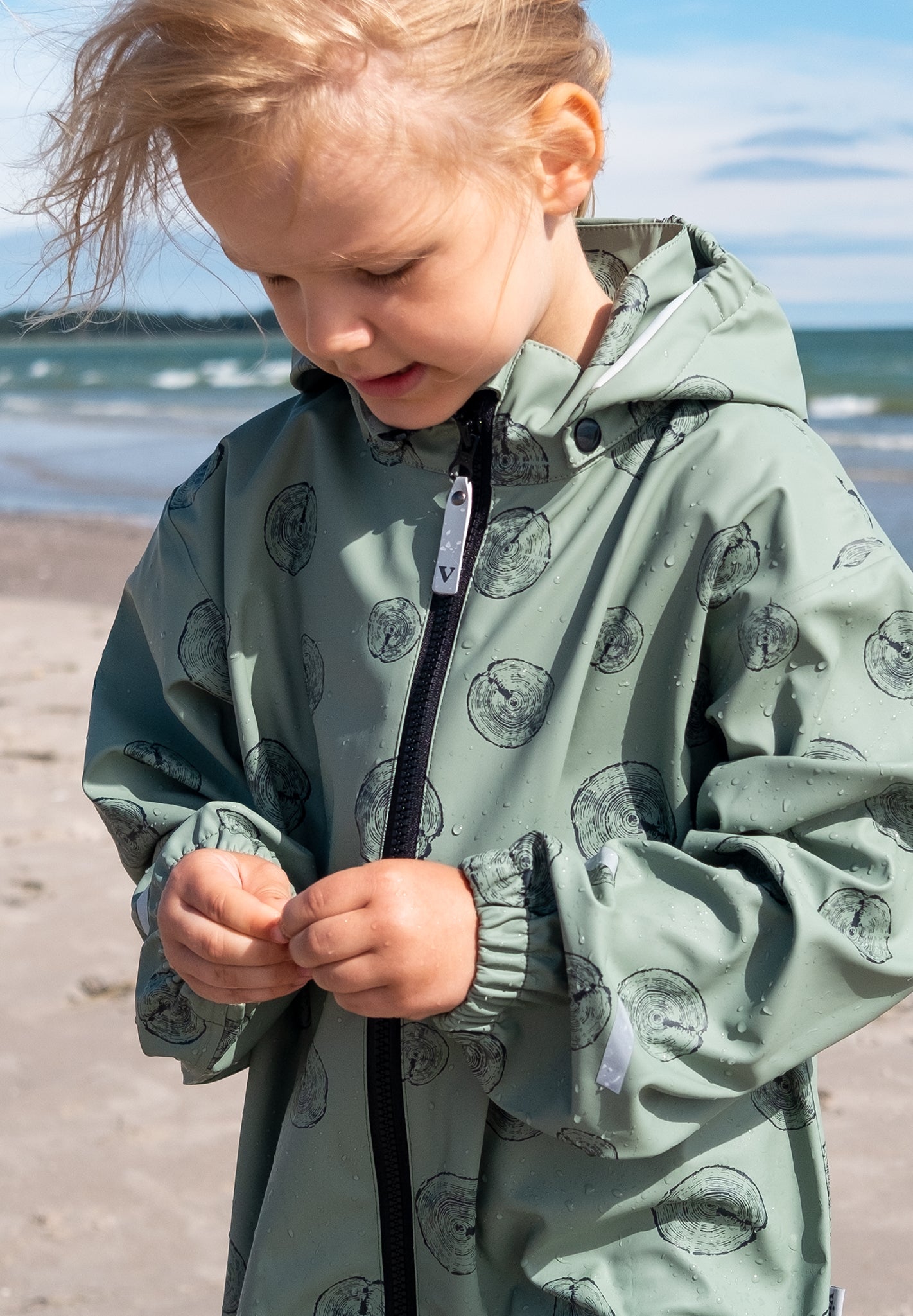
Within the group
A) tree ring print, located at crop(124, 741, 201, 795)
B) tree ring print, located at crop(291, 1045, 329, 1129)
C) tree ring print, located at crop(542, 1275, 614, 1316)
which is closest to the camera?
tree ring print, located at crop(542, 1275, 614, 1316)

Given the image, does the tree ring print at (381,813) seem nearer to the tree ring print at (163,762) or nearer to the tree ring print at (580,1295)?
the tree ring print at (163,762)

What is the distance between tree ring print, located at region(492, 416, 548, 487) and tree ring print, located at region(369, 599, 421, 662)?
0.47 feet

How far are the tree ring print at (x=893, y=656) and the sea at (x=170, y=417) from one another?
2.44 feet

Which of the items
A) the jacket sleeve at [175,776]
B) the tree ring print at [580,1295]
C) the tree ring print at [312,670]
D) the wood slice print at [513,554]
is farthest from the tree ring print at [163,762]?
Answer: the tree ring print at [580,1295]

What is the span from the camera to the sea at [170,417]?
12.2m

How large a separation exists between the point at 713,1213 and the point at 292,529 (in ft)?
2.47

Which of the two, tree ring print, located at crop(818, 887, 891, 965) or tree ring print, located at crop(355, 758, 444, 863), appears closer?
tree ring print, located at crop(818, 887, 891, 965)

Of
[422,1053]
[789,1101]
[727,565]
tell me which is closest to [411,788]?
[422,1053]

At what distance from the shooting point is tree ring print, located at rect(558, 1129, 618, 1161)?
1.20 meters

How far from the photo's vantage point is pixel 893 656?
4.01ft

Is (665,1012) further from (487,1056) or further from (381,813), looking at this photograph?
(381,813)

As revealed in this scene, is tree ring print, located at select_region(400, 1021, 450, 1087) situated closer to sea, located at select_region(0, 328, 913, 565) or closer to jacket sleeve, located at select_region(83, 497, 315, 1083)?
jacket sleeve, located at select_region(83, 497, 315, 1083)

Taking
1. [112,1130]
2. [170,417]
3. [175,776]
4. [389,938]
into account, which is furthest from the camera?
[170,417]

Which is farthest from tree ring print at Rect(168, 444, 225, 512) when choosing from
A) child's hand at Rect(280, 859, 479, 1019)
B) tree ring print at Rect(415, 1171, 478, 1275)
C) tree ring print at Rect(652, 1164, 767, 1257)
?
tree ring print at Rect(652, 1164, 767, 1257)
